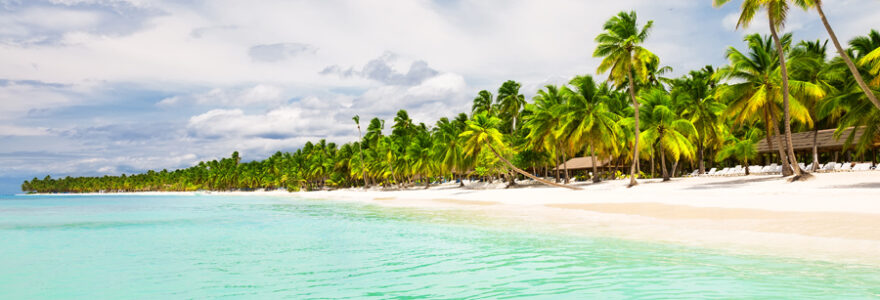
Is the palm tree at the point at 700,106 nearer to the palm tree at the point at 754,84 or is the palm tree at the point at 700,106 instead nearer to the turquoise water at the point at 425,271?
the palm tree at the point at 754,84

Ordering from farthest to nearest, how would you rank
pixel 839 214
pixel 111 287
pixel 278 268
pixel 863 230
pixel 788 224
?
1. pixel 839 214
2. pixel 788 224
3. pixel 863 230
4. pixel 278 268
5. pixel 111 287

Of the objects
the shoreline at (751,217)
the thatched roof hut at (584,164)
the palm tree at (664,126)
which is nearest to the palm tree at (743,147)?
the thatched roof hut at (584,164)

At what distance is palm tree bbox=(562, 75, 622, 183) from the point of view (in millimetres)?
34875

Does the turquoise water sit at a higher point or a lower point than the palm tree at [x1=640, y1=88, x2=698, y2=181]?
lower

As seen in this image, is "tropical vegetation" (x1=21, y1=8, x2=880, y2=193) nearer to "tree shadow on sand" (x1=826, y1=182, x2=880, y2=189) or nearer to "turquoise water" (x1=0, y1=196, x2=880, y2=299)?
"tree shadow on sand" (x1=826, y1=182, x2=880, y2=189)

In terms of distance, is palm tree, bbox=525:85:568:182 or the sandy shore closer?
the sandy shore

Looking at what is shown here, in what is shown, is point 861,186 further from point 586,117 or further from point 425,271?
point 425,271

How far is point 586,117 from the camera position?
34625 millimetres

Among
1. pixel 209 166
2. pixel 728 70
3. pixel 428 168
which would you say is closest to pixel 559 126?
pixel 728 70

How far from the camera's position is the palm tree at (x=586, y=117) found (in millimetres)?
34875

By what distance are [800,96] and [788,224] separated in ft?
86.6

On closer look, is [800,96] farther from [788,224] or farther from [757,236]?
[757,236]

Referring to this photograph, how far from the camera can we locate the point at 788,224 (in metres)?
13.2

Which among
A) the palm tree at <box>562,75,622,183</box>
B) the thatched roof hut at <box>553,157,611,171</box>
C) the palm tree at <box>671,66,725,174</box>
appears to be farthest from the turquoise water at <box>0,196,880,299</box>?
the thatched roof hut at <box>553,157,611,171</box>
